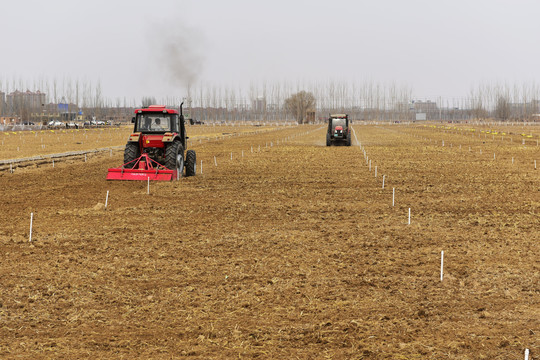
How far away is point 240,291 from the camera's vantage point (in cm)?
790

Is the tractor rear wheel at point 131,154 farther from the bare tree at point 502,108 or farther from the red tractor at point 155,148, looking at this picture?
the bare tree at point 502,108

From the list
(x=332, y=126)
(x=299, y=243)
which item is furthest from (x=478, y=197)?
(x=332, y=126)

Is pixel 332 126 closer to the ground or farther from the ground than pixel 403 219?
farther from the ground

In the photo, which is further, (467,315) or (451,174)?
(451,174)

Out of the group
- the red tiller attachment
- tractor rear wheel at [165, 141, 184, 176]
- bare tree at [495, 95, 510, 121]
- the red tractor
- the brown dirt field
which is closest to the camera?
the brown dirt field

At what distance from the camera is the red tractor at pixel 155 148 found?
19.1 meters

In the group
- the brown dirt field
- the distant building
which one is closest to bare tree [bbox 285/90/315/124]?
the distant building

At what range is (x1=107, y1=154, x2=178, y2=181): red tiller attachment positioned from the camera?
18.9 m

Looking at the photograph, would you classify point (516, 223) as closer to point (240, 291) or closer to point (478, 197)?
point (478, 197)

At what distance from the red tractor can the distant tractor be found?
69.0ft

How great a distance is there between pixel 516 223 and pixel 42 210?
11012 mm

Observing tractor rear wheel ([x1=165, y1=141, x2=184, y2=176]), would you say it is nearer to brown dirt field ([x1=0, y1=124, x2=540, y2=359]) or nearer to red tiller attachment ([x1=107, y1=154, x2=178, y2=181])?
red tiller attachment ([x1=107, y1=154, x2=178, y2=181])

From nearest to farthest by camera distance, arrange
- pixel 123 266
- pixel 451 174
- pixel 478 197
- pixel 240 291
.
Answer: pixel 240 291, pixel 123 266, pixel 478 197, pixel 451 174

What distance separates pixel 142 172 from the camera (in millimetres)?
18984
